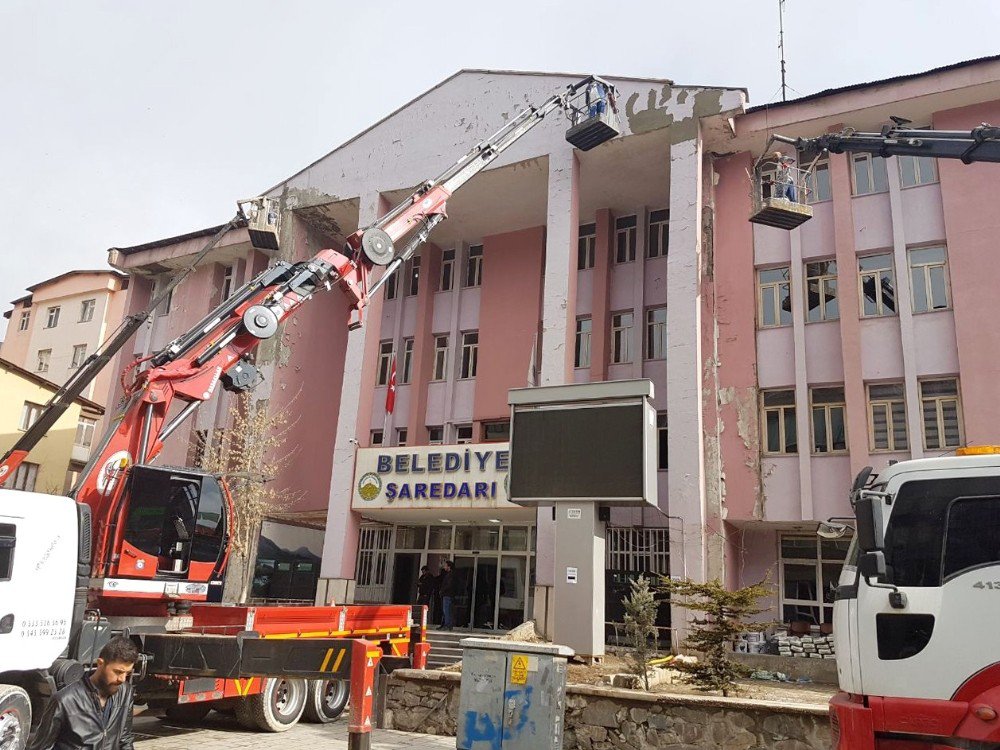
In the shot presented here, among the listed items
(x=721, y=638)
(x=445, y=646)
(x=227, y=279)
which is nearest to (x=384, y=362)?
(x=227, y=279)

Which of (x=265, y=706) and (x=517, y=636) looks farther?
(x=517, y=636)

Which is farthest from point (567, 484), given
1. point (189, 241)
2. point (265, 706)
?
point (189, 241)

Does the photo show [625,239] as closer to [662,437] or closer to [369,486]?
[662,437]

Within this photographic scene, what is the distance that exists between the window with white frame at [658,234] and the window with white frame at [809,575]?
859 centimetres

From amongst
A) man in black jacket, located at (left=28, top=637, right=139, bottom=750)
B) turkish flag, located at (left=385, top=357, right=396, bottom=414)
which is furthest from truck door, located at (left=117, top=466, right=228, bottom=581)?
turkish flag, located at (left=385, top=357, right=396, bottom=414)

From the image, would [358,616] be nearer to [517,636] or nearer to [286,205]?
[517,636]

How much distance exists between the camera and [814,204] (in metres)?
20.1

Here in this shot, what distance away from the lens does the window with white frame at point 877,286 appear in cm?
1867

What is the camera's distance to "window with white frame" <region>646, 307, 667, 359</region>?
22.0 metres

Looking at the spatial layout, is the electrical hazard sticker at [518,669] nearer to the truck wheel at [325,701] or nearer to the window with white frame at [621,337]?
the truck wheel at [325,701]

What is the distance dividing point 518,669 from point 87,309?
39961mm

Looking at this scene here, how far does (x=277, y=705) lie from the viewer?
1105 cm

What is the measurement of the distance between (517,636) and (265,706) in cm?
669

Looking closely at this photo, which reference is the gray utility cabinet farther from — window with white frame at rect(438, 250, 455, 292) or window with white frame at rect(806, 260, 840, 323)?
window with white frame at rect(438, 250, 455, 292)
